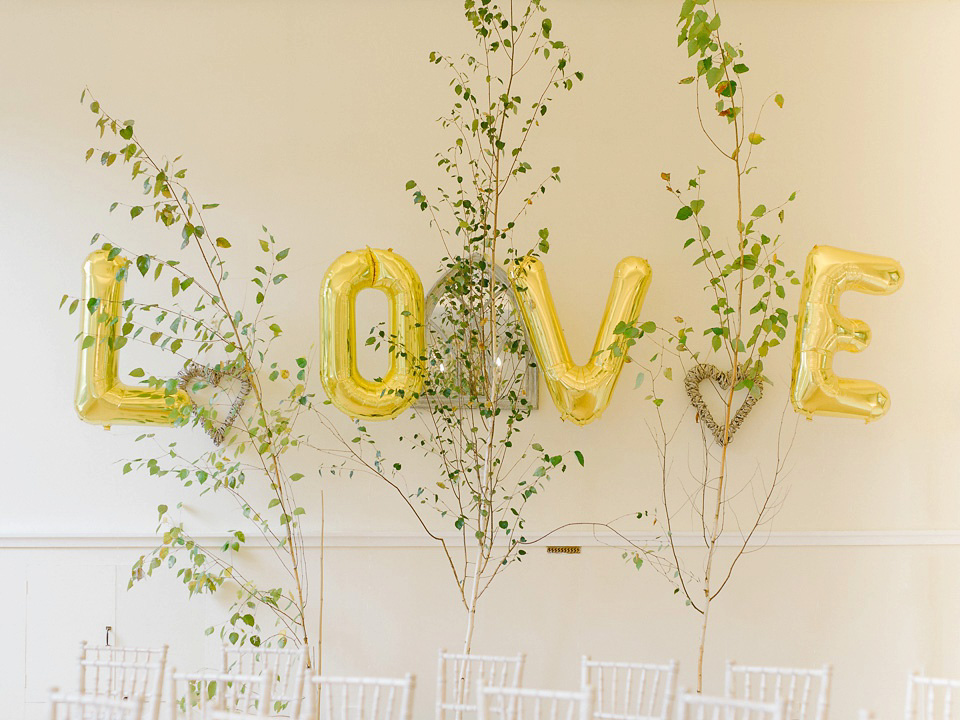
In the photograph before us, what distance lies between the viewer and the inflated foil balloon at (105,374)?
303 centimetres

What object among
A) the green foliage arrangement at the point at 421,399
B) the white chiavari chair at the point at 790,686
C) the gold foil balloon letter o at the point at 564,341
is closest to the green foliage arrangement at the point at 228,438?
the green foliage arrangement at the point at 421,399

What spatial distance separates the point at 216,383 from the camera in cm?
338

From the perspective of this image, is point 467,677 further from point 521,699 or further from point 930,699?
point 930,699

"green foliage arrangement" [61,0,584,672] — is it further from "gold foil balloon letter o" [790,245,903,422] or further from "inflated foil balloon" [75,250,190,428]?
"gold foil balloon letter o" [790,245,903,422]

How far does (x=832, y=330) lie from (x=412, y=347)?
4.61 ft

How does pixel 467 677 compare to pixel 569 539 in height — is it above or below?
below

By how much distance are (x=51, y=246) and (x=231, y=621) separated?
160 centimetres

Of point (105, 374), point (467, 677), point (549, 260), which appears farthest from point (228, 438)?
point (549, 260)

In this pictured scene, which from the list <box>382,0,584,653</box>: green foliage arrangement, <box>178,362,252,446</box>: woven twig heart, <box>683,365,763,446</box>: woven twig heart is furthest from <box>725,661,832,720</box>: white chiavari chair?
<box>178,362,252,446</box>: woven twig heart

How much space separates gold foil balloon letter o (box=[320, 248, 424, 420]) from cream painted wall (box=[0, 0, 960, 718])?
437 mm

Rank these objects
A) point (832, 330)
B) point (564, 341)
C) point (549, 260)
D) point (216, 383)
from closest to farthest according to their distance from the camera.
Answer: point (832, 330)
point (564, 341)
point (216, 383)
point (549, 260)

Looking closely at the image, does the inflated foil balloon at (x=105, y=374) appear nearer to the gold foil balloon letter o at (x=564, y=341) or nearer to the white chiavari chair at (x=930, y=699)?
the gold foil balloon letter o at (x=564, y=341)

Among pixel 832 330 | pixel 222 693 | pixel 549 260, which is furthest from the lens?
pixel 549 260

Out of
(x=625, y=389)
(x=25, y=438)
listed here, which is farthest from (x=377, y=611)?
(x=25, y=438)
